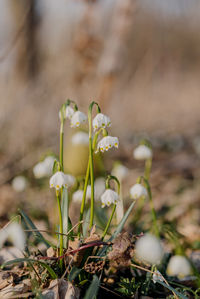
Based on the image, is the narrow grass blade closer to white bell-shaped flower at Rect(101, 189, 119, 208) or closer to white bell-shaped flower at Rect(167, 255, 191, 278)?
white bell-shaped flower at Rect(101, 189, 119, 208)

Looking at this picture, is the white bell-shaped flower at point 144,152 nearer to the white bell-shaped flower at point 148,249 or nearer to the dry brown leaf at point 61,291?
the white bell-shaped flower at point 148,249

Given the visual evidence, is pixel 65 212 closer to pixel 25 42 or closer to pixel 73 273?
pixel 73 273

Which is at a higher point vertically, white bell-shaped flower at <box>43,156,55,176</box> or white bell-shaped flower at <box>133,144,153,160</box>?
white bell-shaped flower at <box>133,144,153,160</box>

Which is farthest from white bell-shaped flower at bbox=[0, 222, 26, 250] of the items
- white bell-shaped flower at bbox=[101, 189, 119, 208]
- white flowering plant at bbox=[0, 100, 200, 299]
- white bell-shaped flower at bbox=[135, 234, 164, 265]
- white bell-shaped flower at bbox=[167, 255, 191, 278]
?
white bell-shaped flower at bbox=[167, 255, 191, 278]

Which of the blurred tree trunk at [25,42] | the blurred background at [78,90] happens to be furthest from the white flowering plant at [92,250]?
the blurred tree trunk at [25,42]

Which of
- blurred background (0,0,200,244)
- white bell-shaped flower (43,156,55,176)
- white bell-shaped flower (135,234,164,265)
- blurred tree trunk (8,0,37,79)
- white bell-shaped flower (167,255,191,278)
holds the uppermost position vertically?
blurred tree trunk (8,0,37,79)

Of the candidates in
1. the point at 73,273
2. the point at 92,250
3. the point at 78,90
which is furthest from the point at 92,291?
the point at 78,90
